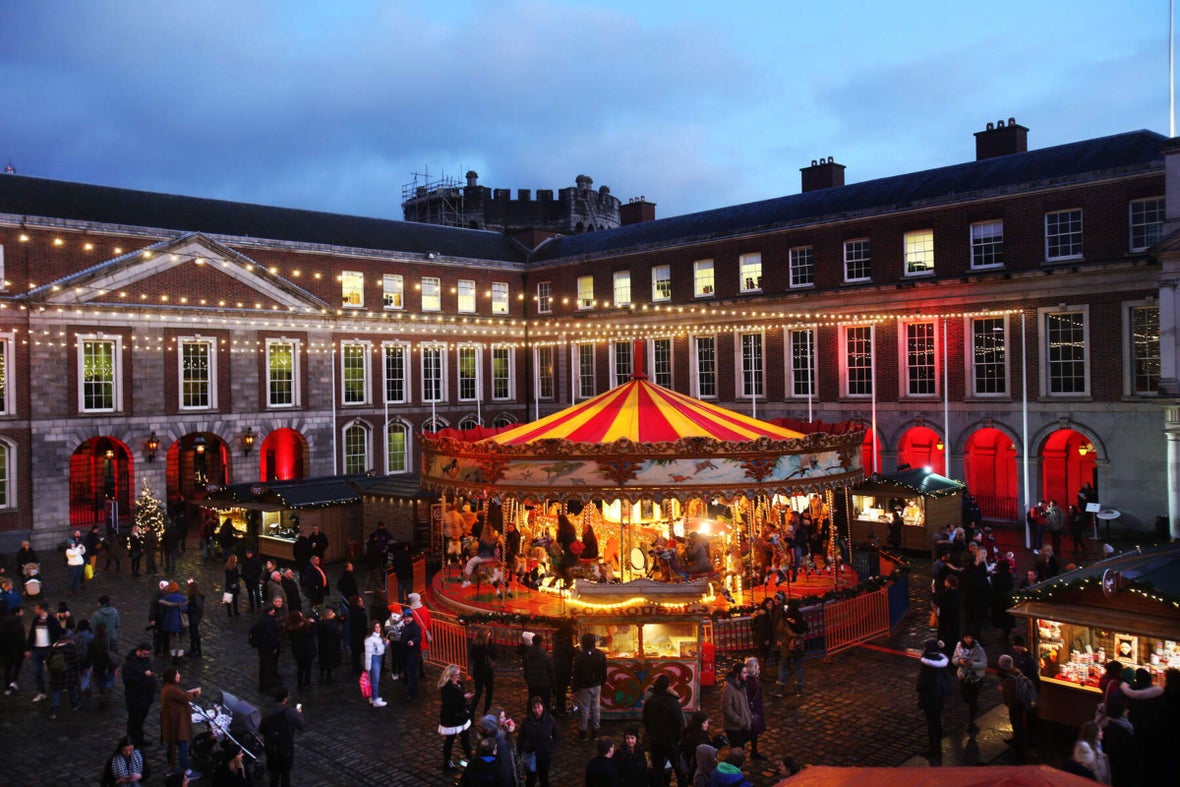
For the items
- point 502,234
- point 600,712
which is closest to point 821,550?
point 600,712

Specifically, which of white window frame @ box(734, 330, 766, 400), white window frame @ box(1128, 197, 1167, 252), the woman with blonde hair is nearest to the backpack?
the woman with blonde hair

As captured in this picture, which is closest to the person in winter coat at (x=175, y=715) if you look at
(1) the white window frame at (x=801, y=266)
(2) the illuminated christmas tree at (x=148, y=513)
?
(2) the illuminated christmas tree at (x=148, y=513)

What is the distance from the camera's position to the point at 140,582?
22.5 m

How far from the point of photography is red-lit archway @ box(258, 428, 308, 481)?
34.8 m

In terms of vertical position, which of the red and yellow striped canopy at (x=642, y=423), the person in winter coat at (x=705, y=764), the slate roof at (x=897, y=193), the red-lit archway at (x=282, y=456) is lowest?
the person in winter coat at (x=705, y=764)

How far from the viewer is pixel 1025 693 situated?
A: 11.2m

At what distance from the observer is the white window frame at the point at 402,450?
121 feet

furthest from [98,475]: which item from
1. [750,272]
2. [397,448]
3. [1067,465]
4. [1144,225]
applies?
[1144,225]

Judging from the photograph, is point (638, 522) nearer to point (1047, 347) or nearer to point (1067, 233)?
point (1047, 347)

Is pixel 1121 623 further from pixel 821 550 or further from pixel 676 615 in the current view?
pixel 821 550

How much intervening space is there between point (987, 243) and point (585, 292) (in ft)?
54.7

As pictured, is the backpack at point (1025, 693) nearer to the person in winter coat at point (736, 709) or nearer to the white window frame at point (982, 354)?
the person in winter coat at point (736, 709)

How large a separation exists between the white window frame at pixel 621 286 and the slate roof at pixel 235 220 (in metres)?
5.97

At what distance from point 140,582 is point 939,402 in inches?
924
